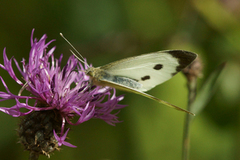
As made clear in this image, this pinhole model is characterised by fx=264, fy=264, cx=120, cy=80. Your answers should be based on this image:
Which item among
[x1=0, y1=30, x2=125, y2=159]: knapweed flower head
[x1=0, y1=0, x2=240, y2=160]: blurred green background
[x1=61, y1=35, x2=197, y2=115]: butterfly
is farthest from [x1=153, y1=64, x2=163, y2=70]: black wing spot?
[x1=0, y1=0, x2=240, y2=160]: blurred green background

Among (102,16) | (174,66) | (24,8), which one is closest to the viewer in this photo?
(174,66)

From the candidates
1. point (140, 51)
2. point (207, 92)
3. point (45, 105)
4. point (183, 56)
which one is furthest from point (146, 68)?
point (140, 51)

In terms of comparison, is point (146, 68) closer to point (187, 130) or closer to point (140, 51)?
point (187, 130)

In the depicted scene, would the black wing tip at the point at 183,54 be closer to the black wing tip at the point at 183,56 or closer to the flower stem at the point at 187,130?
the black wing tip at the point at 183,56

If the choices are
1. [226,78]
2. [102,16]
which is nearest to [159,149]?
[226,78]

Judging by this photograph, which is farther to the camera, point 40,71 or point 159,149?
point 159,149

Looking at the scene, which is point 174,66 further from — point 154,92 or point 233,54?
point 233,54
